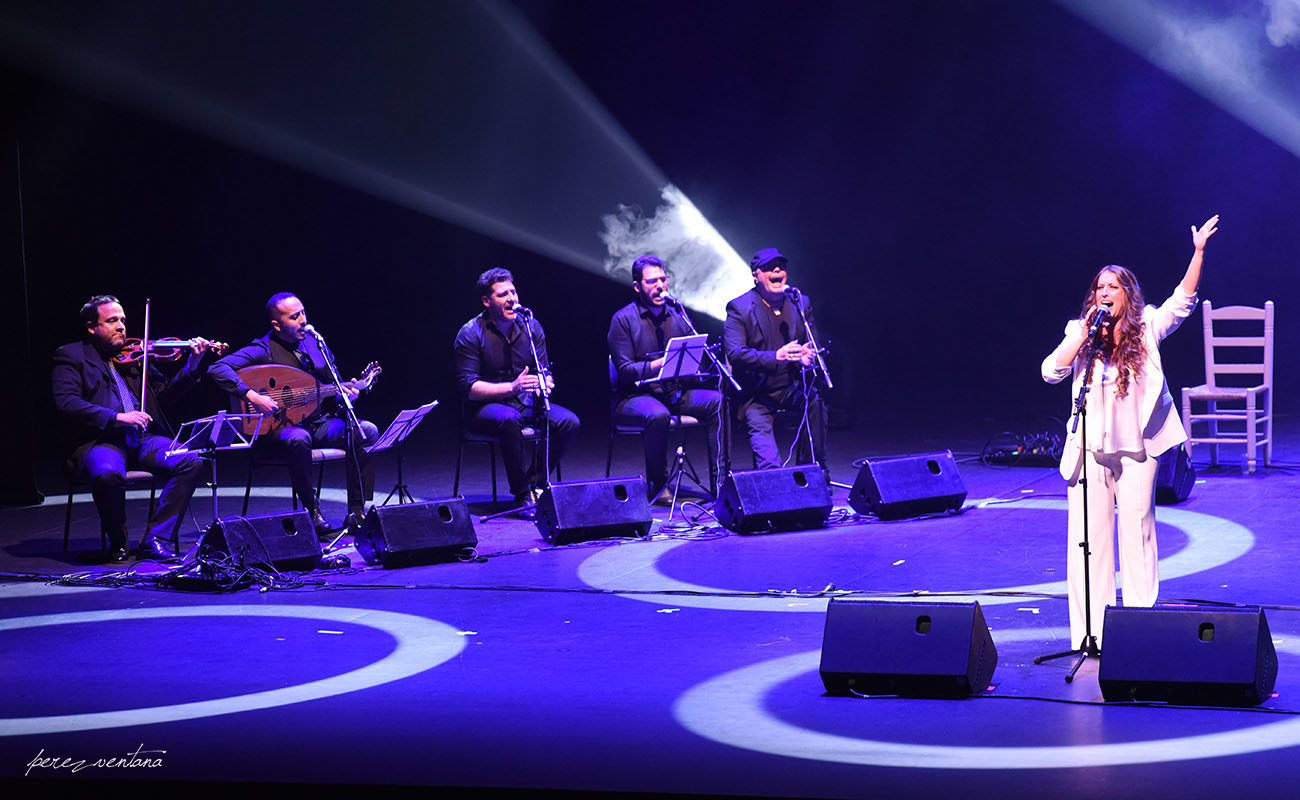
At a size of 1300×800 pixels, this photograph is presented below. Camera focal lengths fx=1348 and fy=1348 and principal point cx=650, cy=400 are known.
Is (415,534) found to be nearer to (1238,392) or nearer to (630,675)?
(630,675)

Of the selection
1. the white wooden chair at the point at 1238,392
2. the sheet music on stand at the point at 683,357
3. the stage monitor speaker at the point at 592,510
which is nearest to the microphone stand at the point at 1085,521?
the stage monitor speaker at the point at 592,510

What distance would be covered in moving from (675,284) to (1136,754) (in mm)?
9091

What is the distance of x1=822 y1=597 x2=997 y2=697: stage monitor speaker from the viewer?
142 inches

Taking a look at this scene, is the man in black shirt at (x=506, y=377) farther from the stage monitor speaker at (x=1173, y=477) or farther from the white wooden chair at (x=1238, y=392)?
the white wooden chair at (x=1238, y=392)

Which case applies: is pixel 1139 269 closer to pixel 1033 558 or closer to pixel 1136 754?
pixel 1033 558

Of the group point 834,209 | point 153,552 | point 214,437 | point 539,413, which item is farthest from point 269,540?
point 834,209

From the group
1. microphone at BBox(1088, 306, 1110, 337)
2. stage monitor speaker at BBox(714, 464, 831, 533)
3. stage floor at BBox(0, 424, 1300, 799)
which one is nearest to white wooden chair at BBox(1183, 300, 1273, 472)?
stage floor at BBox(0, 424, 1300, 799)

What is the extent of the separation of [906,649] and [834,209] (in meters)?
9.23

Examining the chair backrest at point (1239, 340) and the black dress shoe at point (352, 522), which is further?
the chair backrest at point (1239, 340)

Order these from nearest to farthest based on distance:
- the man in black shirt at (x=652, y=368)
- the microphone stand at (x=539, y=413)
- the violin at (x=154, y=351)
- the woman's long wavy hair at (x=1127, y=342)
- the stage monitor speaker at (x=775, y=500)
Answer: the woman's long wavy hair at (x=1127, y=342) → the violin at (x=154, y=351) → the stage monitor speaker at (x=775, y=500) → the microphone stand at (x=539, y=413) → the man in black shirt at (x=652, y=368)

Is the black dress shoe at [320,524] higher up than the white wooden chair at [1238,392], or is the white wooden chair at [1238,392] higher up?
the white wooden chair at [1238,392]

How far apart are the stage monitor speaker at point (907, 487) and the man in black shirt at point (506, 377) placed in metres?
1.70

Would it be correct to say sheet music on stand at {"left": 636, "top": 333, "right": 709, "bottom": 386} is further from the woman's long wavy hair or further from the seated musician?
the woman's long wavy hair

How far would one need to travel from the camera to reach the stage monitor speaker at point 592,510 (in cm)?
649
